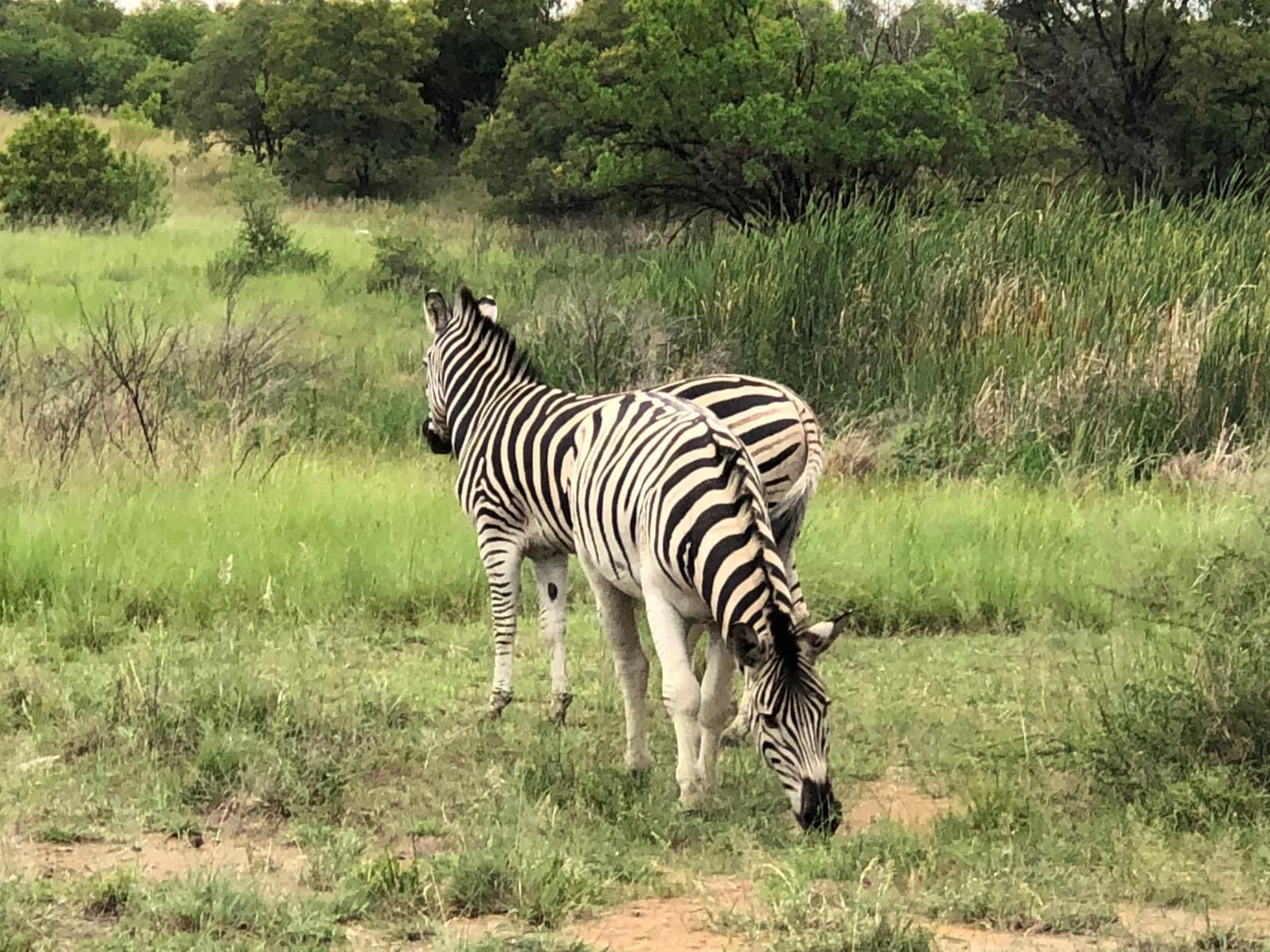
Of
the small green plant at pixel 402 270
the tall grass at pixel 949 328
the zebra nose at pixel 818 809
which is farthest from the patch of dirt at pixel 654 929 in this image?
the small green plant at pixel 402 270

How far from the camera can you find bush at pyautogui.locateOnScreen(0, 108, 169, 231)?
2402 cm

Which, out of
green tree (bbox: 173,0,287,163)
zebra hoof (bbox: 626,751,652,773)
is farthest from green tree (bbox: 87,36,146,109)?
zebra hoof (bbox: 626,751,652,773)

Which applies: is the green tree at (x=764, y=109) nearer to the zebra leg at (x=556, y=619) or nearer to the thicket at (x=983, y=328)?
the thicket at (x=983, y=328)

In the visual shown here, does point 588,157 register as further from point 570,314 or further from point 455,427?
point 455,427

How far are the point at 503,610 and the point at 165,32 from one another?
5666 cm

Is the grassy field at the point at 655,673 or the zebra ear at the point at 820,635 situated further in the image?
the zebra ear at the point at 820,635

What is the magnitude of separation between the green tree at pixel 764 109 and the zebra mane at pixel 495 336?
477 inches

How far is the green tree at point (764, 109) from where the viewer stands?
62.3 ft

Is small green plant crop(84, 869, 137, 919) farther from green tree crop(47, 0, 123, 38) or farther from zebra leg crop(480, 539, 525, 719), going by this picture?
green tree crop(47, 0, 123, 38)

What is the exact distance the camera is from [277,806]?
4.93 m

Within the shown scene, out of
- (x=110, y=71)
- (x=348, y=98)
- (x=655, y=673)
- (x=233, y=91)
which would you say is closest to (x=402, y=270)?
(x=655, y=673)

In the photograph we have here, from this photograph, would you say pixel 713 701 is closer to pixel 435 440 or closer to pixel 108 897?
pixel 108 897

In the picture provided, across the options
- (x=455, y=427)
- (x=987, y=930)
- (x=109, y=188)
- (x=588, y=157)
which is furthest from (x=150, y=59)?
(x=987, y=930)

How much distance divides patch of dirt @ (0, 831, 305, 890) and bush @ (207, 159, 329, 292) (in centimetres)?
1474
